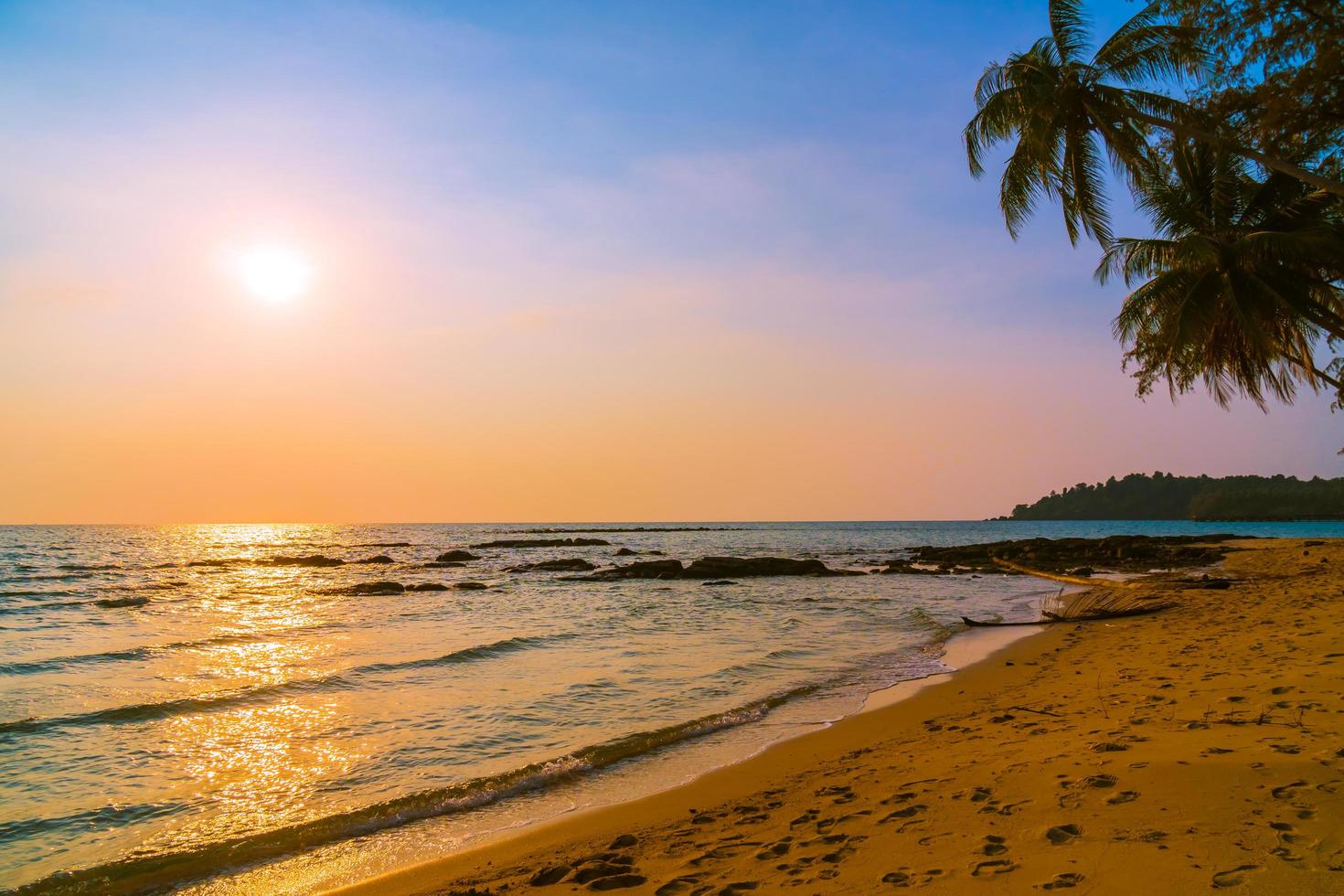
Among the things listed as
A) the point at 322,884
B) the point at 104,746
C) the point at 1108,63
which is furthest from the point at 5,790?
the point at 1108,63

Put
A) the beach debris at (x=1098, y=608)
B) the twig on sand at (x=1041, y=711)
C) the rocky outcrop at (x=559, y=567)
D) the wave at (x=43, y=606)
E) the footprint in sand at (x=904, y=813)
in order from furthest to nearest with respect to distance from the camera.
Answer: the rocky outcrop at (x=559, y=567), the wave at (x=43, y=606), the beach debris at (x=1098, y=608), the twig on sand at (x=1041, y=711), the footprint in sand at (x=904, y=813)

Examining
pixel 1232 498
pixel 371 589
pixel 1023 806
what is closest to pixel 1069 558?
pixel 371 589

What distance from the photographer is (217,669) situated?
14.9 meters

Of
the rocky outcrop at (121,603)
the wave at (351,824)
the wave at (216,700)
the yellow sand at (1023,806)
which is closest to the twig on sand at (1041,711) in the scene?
the yellow sand at (1023,806)

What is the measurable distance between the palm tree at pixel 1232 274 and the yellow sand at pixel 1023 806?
10.6m

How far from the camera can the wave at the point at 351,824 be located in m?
6.07

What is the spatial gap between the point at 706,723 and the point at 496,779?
339 centimetres

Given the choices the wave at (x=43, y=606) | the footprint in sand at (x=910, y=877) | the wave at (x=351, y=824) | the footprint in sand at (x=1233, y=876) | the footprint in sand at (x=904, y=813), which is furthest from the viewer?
the wave at (x=43, y=606)

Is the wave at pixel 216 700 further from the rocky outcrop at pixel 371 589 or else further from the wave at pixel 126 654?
the rocky outcrop at pixel 371 589

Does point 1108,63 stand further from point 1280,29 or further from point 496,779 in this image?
point 496,779

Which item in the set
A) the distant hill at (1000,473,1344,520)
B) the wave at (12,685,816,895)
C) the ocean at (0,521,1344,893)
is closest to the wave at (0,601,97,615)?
the ocean at (0,521,1344,893)

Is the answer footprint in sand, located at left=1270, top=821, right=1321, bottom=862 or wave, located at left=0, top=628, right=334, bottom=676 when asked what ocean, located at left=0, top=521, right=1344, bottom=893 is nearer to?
wave, located at left=0, top=628, right=334, bottom=676

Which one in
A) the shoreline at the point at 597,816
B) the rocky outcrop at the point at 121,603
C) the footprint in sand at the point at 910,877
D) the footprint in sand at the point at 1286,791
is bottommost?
the rocky outcrop at the point at 121,603

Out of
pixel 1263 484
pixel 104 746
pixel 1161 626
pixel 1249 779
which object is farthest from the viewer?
pixel 1263 484
